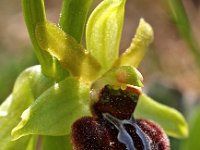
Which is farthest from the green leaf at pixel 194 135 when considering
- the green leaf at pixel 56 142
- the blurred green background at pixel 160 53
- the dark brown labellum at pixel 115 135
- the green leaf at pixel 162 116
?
the green leaf at pixel 56 142

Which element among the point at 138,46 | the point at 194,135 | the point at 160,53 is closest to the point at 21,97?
the point at 138,46

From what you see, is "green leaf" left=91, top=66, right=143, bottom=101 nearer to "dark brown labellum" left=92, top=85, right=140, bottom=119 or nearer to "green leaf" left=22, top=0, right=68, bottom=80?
"dark brown labellum" left=92, top=85, right=140, bottom=119

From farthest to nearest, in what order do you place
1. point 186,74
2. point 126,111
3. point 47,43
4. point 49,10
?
point 49,10 → point 186,74 → point 126,111 → point 47,43

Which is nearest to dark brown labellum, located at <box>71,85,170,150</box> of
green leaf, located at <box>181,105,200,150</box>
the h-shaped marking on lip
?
the h-shaped marking on lip

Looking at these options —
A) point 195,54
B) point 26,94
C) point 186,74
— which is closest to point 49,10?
point 186,74

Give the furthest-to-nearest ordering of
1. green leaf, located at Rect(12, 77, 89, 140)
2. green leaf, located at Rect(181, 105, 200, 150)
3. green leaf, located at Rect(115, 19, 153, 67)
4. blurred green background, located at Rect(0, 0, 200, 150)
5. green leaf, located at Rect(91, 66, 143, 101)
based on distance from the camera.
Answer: blurred green background, located at Rect(0, 0, 200, 150) → green leaf, located at Rect(181, 105, 200, 150) → green leaf, located at Rect(115, 19, 153, 67) → green leaf, located at Rect(91, 66, 143, 101) → green leaf, located at Rect(12, 77, 89, 140)

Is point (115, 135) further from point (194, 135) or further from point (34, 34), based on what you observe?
point (194, 135)

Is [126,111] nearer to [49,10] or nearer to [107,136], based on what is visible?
[107,136]
